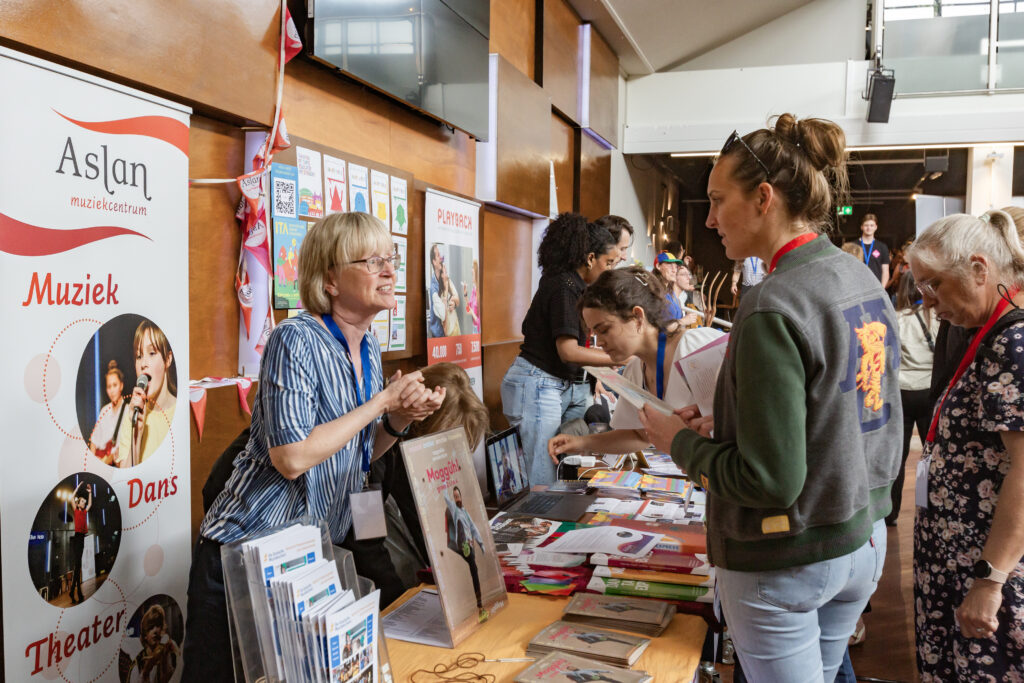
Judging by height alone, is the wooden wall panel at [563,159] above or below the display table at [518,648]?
above

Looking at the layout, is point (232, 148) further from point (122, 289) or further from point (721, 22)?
point (721, 22)

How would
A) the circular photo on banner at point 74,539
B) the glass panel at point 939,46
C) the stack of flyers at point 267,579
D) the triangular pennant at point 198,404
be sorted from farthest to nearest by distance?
the glass panel at point 939,46
the triangular pennant at point 198,404
the circular photo on banner at point 74,539
the stack of flyers at point 267,579

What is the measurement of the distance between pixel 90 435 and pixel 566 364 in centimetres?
212

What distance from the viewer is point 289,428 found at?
59.2 inches

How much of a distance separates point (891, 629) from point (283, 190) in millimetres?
3106

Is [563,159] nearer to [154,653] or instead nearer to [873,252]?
[873,252]

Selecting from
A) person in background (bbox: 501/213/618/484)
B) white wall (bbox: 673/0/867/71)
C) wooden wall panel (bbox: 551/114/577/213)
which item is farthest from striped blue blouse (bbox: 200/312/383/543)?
white wall (bbox: 673/0/867/71)

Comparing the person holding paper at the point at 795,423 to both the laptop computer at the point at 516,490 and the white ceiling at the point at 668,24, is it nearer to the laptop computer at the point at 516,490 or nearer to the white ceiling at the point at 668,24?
the laptop computer at the point at 516,490

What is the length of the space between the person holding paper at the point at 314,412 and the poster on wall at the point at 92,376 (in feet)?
1.33

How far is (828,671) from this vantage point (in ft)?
4.88

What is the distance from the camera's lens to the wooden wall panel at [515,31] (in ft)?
16.1

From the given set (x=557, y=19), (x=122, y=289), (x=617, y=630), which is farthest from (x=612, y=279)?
(x=557, y=19)

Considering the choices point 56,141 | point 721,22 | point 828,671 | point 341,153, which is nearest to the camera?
point 828,671

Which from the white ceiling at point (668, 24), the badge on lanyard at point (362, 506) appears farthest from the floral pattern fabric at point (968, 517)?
the white ceiling at point (668, 24)
